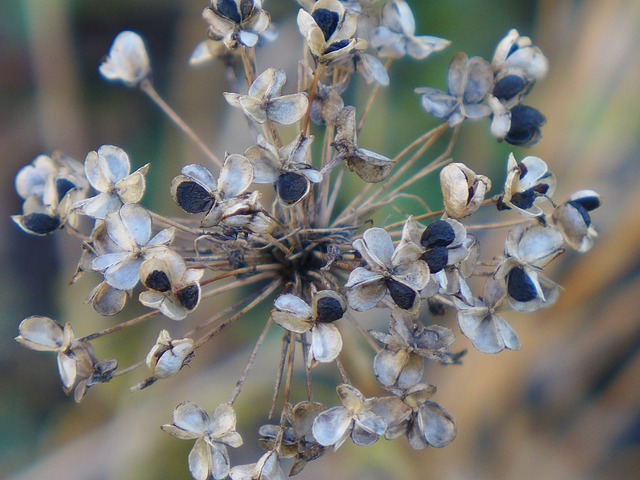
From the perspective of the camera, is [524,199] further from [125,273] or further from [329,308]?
[125,273]

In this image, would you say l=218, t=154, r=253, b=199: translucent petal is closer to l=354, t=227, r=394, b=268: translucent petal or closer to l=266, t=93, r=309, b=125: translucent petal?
l=266, t=93, r=309, b=125: translucent petal

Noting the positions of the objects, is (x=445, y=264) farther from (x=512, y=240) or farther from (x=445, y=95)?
(x=445, y=95)

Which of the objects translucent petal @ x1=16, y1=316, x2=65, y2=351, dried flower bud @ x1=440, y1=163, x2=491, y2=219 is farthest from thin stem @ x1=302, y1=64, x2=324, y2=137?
translucent petal @ x1=16, y1=316, x2=65, y2=351

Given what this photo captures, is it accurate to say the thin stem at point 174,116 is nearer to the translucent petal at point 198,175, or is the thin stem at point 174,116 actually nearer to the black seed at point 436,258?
the translucent petal at point 198,175

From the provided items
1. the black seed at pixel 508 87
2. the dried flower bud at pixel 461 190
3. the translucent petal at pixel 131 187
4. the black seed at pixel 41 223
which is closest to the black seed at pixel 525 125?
the black seed at pixel 508 87

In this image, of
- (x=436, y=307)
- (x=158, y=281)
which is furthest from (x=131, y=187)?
(x=436, y=307)

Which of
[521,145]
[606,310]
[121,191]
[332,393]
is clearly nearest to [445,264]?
[521,145]
